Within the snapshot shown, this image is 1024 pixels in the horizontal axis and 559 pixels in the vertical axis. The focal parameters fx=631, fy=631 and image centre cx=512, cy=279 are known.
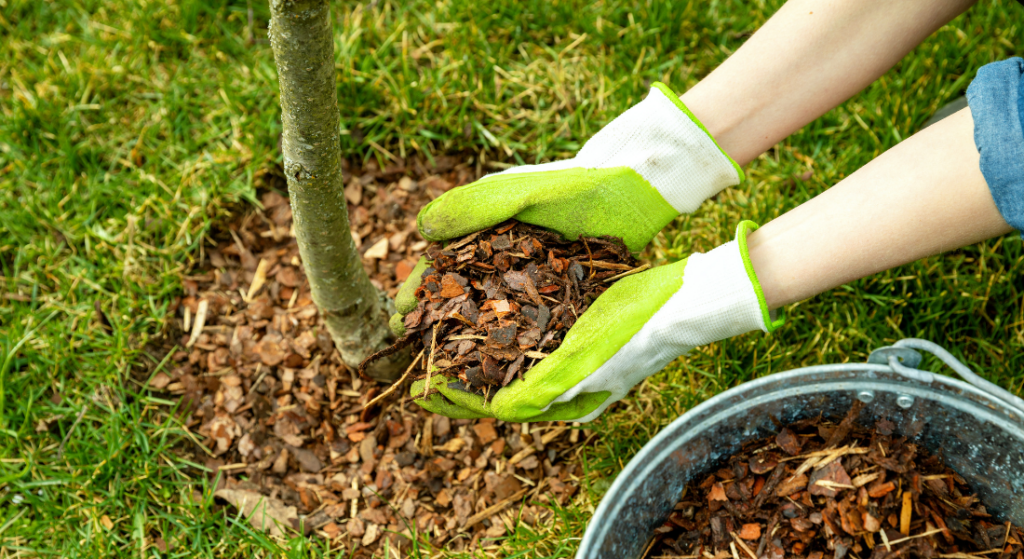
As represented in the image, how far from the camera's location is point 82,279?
2445 mm

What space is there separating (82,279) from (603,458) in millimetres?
2088

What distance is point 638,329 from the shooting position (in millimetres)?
1603

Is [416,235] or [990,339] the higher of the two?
[416,235]

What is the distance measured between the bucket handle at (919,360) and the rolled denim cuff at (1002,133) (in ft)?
1.15

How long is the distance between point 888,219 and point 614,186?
0.71m

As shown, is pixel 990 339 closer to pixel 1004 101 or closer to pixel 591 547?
pixel 1004 101

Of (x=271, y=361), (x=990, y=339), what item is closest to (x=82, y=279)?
(x=271, y=361)

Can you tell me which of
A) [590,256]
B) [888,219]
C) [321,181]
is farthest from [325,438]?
[888,219]

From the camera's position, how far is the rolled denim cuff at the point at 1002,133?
4.33 feet

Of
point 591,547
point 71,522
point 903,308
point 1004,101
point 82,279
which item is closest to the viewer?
point 1004,101

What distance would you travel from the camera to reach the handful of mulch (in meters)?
1.64

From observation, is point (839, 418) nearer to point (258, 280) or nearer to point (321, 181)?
point (321, 181)

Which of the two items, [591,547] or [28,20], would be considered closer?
[591,547]

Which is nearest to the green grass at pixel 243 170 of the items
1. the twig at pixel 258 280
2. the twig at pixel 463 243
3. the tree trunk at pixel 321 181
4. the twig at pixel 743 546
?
the twig at pixel 258 280
